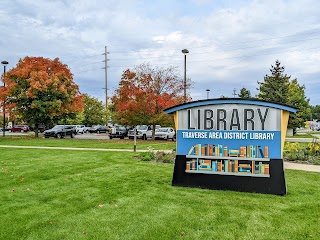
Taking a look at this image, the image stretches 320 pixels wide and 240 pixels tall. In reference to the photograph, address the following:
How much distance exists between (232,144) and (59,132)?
2709cm

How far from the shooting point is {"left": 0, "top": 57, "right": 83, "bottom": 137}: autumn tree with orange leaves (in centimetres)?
2800

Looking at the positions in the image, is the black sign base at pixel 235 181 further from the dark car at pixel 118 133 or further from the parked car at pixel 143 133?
the dark car at pixel 118 133

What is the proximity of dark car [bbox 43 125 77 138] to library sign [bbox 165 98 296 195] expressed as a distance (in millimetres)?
25900

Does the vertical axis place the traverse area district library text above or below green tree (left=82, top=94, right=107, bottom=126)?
below

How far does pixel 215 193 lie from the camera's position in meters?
6.81

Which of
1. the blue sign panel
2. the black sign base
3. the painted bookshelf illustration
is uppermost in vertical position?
the blue sign panel

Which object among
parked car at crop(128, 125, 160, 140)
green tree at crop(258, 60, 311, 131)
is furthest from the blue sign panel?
green tree at crop(258, 60, 311, 131)

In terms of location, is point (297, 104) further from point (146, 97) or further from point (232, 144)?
point (232, 144)

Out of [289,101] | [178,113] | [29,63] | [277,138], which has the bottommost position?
[277,138]

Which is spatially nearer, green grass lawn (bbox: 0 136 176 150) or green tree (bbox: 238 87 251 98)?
green grass lawn (bbox: 0 136 176 150)

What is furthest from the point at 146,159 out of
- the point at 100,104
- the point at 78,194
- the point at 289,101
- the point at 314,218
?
the point at 100,104

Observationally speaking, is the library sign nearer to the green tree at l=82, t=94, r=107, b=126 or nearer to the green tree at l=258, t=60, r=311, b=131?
the green tree at l=258, t=60, r=311, b=131

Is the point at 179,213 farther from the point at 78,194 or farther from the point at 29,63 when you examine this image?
the point at 29,63

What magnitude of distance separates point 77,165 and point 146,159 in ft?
8.87
